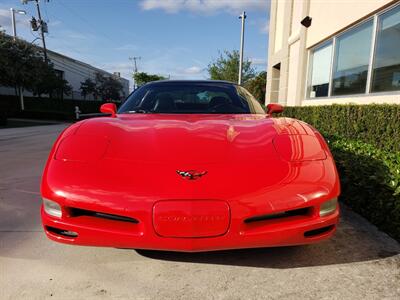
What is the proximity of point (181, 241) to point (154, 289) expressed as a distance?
0.37 m

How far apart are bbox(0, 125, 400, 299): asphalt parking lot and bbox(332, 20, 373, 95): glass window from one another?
4.93 m

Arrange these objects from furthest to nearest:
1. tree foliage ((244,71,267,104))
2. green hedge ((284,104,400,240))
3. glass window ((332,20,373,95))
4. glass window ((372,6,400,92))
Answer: tree foliage ((244,71,267,104)) → glass window ((332,20,373,95)) → glass window ((372,6,400,92)) → green hedge ((284,104,400,240))

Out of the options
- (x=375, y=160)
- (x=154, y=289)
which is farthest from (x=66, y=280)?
(x=375, y=160)

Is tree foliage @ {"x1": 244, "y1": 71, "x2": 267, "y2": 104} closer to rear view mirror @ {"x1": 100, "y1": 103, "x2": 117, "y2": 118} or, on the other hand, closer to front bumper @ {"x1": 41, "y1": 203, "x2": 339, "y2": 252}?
rear view mirror @ {"x1": 100, "y1": 103, "x2": 117, "y2": 118}

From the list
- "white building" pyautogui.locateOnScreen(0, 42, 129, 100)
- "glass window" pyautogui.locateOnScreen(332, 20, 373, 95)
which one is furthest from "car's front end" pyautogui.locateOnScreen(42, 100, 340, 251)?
"white building" pyautogui.locateOnScreen(0, 42, 129, 100)

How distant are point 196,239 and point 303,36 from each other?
388 inches

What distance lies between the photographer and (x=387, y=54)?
229 inches

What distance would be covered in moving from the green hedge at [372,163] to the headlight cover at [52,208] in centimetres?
237

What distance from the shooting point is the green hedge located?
2.59 m

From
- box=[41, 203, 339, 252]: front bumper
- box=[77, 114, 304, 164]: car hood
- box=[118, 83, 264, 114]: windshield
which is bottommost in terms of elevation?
box=[41, 203, 339, 252]: front bumper

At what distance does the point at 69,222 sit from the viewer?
6.21 feet

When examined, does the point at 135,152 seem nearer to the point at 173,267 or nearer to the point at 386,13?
the point at 173,267

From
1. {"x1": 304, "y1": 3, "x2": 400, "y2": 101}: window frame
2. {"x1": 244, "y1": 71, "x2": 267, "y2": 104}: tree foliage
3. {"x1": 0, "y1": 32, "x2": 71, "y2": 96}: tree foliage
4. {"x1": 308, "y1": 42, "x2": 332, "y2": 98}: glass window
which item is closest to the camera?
{"x1": 304, "y1": 3, "x2": 400, "y2": 101}: window frame

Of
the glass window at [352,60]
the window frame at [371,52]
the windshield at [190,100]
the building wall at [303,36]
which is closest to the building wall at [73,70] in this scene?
the building wall at [303,36]
